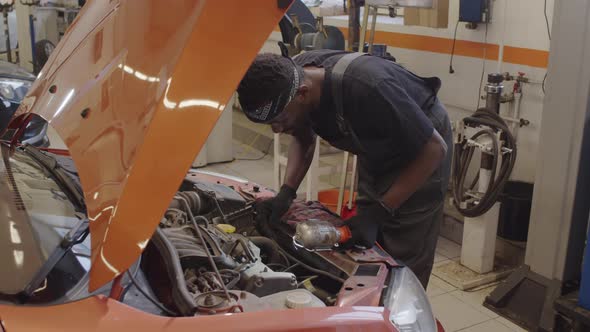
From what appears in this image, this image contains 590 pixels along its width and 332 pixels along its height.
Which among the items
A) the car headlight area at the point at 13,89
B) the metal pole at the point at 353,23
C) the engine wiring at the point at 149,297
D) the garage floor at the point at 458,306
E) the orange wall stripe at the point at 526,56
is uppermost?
the metal pole at the point at 353,23

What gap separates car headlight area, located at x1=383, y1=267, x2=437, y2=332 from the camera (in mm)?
1905

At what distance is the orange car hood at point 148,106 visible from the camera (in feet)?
4.98

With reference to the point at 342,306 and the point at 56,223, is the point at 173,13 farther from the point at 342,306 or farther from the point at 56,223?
the point at 342,306

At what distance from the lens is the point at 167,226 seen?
222cm

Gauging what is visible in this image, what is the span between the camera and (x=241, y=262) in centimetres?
212

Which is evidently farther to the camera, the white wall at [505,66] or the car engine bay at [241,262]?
the white wall at [505,66]

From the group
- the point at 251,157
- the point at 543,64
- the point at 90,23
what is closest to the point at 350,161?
the point at 543,64

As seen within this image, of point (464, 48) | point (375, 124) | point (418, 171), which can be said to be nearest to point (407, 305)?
point (418, 171)

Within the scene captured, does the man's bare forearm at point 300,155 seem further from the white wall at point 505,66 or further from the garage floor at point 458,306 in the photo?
the white wall at point 505,66

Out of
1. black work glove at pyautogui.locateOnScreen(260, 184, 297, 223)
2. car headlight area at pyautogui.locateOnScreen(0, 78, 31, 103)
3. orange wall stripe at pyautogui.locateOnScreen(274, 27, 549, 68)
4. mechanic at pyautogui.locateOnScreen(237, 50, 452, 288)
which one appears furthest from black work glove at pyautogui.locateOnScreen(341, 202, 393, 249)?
car headlight area at pyautogui.locateOnScreen(0, 78, 31, 103)

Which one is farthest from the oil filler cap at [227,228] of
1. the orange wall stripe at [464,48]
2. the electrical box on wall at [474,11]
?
the electrical box on wall at [474,11]

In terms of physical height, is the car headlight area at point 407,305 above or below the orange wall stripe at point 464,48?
below

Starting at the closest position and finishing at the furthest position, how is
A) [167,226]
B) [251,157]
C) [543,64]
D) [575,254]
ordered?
[167,226]
[575,254]
[543,64]
[251,157]

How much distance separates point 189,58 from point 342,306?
81cm
